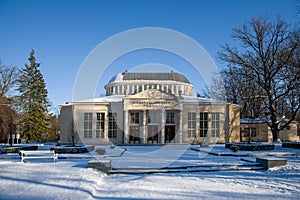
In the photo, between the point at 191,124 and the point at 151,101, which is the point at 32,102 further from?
the point at 191,124

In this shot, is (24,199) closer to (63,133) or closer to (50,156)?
(50,156)

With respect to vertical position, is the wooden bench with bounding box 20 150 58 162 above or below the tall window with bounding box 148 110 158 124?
below

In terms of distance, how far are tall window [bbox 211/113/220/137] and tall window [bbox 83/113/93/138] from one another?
14719mm

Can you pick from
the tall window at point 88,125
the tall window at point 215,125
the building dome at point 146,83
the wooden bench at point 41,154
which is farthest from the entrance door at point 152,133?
the wooden bench at point 41,154

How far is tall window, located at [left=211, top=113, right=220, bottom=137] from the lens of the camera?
33375 mm

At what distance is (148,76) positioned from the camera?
4591 cm

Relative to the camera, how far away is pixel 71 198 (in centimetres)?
691

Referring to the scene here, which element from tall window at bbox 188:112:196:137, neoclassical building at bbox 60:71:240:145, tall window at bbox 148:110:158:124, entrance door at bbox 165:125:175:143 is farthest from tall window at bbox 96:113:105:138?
tall window at bbox 188:112:196:137

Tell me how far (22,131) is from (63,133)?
523 inches

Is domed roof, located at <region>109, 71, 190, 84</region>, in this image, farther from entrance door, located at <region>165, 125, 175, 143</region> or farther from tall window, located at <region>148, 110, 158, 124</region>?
entrance door, located at <region>165, 125, 175, 143</region>

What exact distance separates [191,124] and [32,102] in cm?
2615

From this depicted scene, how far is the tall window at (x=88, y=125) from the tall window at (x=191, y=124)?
11.9 m

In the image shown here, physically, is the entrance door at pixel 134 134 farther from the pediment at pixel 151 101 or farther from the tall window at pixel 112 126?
the pediment at pixel 151 101

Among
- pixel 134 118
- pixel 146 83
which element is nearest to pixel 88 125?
pixel 134 118
